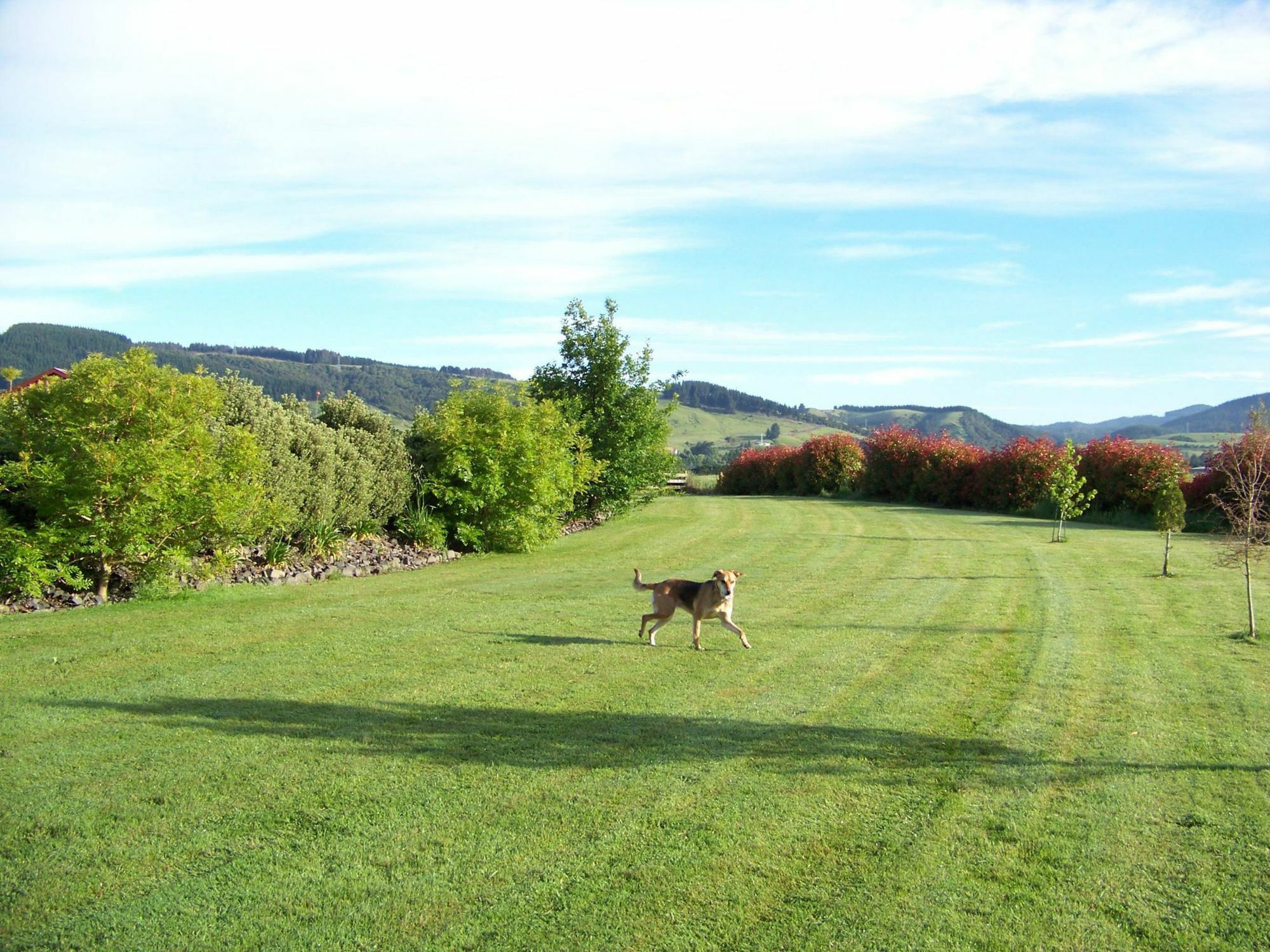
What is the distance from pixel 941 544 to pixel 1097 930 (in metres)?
17.2

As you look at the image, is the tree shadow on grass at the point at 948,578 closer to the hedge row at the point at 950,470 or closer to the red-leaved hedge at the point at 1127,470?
the hedge row at the point at 950,470

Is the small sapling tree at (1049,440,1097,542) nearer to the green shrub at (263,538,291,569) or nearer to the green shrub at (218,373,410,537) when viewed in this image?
the green shrub at (218,373,410,537)

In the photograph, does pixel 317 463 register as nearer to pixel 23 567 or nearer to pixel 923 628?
Answer: pixel 23 567

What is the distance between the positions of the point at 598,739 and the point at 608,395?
1943cm

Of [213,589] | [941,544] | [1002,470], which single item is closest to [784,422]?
[1002,470]

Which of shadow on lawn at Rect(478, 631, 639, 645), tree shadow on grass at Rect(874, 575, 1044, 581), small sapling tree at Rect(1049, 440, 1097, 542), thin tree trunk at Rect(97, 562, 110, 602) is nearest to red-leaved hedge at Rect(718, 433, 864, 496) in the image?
small sapling tree at Rect(1049, 440, 1097, 542)

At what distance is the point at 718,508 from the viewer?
104 ft

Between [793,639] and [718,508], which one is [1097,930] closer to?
[793,639]

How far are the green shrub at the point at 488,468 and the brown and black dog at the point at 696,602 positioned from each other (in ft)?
29.4

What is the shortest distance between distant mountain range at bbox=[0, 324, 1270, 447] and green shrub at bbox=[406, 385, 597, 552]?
52.3 metres

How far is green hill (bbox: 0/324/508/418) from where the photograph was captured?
95.6 m

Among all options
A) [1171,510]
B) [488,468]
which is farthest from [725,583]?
[1171,510]

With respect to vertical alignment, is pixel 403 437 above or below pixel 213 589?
above

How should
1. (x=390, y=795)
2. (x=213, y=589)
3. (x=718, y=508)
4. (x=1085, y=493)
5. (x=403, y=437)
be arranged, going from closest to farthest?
1. (x=390, y=795)
2. (x=213, y=589)
3. (x=403, y=437)
4. (x=1085, y=493)
5. (x=718, y=508)
